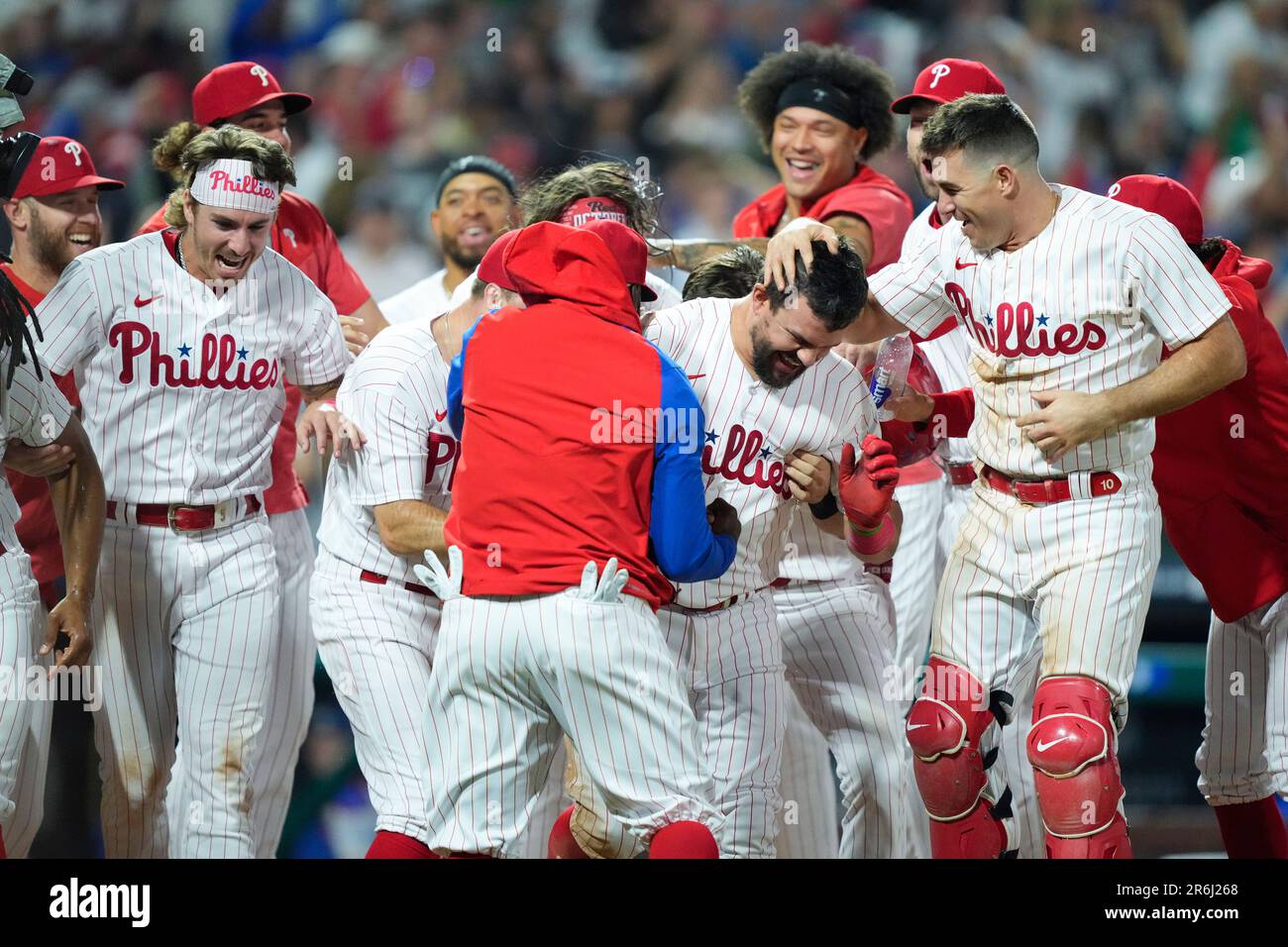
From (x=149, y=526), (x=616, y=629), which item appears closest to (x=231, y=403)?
(x=149, y=526)

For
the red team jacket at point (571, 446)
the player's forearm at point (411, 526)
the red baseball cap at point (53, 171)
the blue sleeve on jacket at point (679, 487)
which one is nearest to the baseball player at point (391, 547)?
the player's forearm at point (411, 526)

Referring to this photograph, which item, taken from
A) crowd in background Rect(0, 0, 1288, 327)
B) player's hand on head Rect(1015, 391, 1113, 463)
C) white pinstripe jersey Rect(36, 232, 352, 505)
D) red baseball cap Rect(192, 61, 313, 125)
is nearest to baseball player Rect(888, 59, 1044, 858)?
player's hand on head Rect(1015, 391, 1113, 463)

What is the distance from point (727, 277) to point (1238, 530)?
1.40 meters

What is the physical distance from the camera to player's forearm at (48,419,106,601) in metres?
3.62

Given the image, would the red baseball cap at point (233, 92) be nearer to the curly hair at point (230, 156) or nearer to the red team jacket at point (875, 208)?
the curly hair at point (230, 156)

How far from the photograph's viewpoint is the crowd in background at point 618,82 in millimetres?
7102

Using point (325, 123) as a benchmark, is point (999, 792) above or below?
below

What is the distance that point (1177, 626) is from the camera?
6254 mm

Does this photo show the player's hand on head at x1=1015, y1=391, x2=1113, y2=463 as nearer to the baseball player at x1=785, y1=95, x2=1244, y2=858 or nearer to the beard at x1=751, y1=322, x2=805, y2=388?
the baseball player at x1=785, y1=95, x2=1244, y2=858

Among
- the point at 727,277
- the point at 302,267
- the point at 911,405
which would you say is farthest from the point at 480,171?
the point at 911,405

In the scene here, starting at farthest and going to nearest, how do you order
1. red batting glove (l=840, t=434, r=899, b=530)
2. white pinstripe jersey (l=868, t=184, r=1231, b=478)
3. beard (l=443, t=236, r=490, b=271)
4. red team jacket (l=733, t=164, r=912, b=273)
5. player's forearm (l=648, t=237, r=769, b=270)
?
beard (l=443, t=236, r=490, b=271)
red team jacket (l=733, t=164, r=912, b=273)
player's forearm (l=648, t=237, r=769, b=270)
red batting glove (l=840, t=434, r=899, b=530)
white pinstripe jersey (l=868, t=184, r=1231, b=478)

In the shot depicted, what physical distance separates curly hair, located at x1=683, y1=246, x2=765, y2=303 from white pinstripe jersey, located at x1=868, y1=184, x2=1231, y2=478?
0.62 meters
